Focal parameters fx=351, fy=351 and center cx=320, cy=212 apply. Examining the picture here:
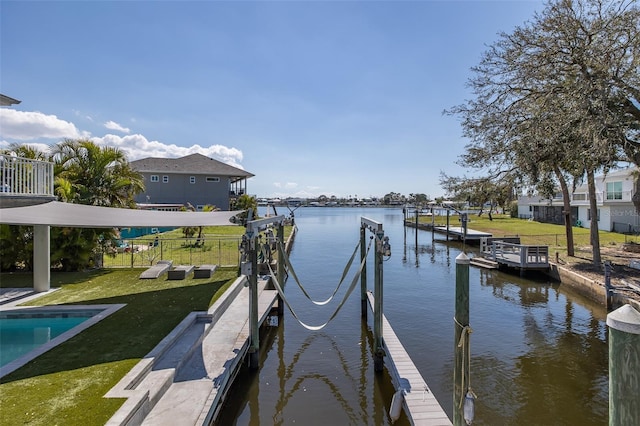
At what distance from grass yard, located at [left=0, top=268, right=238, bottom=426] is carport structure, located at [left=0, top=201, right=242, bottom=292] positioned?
1.01m

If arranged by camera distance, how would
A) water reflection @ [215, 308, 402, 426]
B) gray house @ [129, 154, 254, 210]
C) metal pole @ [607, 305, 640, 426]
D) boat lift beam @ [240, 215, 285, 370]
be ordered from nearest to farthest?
metal pole @ [607, 305, 640, 426] < water reflection @ [215, 308, 402, 426] < boat lift beam @ [240, 215, 285, 370] < gray house @ [129, 154, 254, 210]

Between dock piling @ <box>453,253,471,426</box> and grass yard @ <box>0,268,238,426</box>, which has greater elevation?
dock piling @ <box>453,253,471,426</box>

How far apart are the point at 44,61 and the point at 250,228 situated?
28.6 ft

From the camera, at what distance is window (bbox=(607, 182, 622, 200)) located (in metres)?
27.2

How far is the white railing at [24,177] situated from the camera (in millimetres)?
8523

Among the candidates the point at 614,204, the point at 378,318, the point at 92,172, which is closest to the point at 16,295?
the point at 92,172

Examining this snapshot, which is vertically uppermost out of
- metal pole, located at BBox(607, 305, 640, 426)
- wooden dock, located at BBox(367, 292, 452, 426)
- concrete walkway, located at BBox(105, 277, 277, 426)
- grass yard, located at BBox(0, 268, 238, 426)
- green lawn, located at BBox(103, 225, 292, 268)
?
metal pole, located at BBox(607, 305, 640, 426)

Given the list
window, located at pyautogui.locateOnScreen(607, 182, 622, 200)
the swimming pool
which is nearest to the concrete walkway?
the swimming pool

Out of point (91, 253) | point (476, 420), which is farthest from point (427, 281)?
point (91, 253)

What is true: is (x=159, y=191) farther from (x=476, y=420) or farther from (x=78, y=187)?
(x=476, y=420)

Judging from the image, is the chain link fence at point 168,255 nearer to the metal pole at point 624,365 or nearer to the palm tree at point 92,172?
the palm tree at point 92,172

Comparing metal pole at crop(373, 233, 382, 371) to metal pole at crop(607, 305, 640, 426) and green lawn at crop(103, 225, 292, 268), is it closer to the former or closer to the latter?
metal pole at crop(607, 305, 640, 426)

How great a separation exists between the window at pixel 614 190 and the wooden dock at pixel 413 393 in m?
29.9

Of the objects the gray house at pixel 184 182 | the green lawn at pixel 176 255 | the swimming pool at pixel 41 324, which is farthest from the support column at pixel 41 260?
the gray house at pixel 184 182
